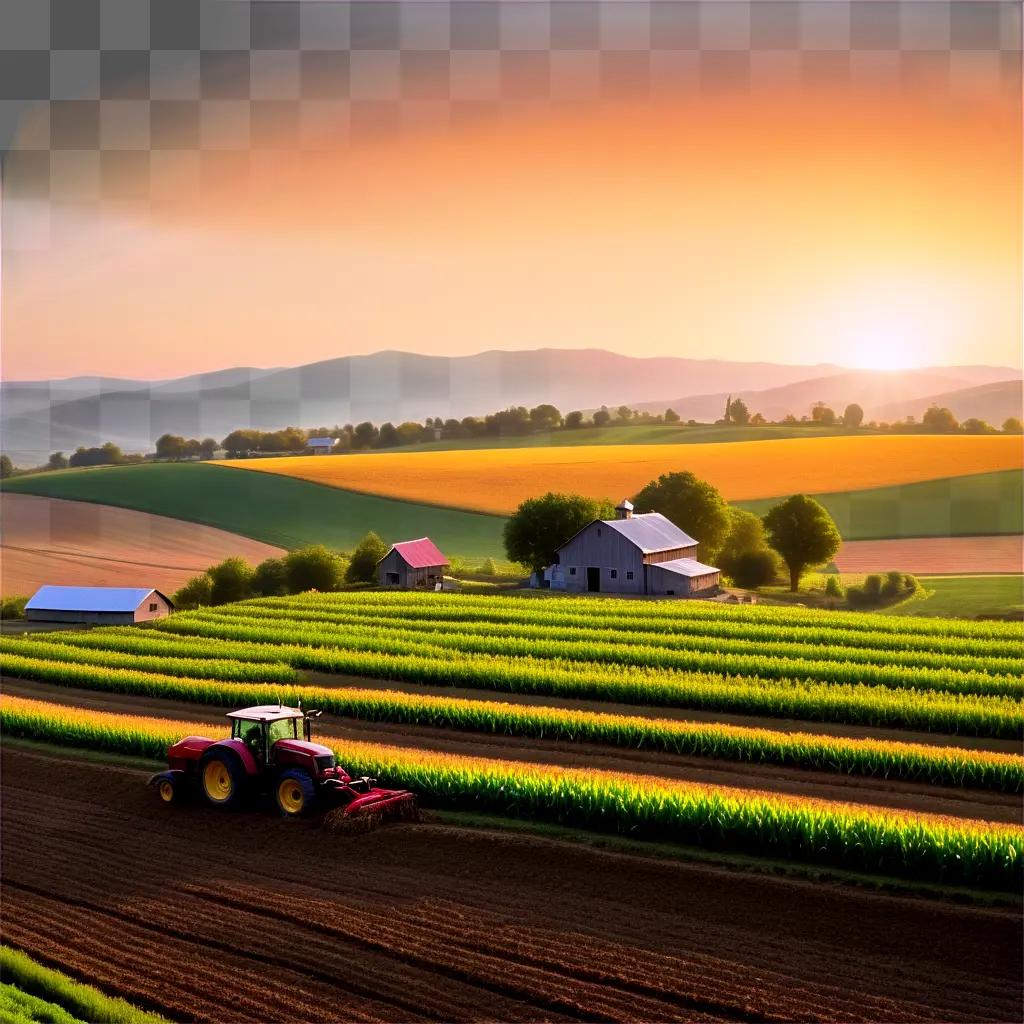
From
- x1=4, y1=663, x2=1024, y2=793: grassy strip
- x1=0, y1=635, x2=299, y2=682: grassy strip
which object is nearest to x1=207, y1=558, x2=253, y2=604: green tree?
x1=0, y1=635, x2=299, y2=682: grassy strip

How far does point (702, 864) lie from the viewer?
58.5 ft

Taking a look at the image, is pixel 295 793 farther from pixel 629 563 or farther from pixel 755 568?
pixel 755 568

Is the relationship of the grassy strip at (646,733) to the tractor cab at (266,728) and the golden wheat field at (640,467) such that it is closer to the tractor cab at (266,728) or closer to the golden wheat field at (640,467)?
the tractor cab at (266,728)

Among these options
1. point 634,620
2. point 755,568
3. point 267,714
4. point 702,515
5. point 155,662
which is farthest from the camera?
point 702,515

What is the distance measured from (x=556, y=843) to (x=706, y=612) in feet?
100

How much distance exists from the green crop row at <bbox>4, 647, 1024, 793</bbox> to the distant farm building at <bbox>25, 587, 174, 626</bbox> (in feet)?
47.8

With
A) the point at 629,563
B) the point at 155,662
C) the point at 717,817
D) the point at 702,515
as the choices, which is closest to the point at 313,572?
the point at 629,563

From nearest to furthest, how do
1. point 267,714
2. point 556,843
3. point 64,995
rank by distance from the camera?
point 64,995 < point 556,843 < point 267,714

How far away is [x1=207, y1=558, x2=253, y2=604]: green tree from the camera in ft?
191

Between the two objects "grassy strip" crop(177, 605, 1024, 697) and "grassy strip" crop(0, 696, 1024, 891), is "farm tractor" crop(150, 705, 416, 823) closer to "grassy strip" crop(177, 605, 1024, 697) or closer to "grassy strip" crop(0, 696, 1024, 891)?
"grassy strip" crop(0, 696, 1024, 891)

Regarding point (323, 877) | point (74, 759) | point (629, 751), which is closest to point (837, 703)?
point (629, 751)

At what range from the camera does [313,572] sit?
60344 millimetres

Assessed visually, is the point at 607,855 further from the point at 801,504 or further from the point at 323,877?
the point at 801,504

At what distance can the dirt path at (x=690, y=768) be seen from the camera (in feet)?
76.1
